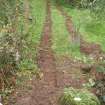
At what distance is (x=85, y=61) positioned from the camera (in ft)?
50.4

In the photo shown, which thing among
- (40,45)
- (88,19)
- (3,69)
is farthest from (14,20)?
(88,19)

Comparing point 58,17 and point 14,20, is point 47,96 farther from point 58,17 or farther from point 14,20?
point 58,17

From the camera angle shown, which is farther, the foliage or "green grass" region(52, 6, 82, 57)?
"green grass" region(52, 6, 82, 57)

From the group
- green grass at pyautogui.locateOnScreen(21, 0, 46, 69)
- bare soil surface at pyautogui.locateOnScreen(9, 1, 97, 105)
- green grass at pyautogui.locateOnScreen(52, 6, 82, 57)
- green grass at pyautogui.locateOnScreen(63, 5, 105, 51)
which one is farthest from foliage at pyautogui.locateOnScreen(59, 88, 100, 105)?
green grass at pyautogui.locateOnScreen(63, 5, 105, 51)

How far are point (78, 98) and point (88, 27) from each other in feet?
47.6

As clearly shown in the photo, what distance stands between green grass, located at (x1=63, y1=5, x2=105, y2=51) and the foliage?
337 inches

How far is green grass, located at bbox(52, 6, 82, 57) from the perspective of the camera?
1702 cm

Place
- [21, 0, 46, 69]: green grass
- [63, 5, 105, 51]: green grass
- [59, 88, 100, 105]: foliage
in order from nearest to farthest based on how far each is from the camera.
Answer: [59, 88, 100, 105]: foliage
[21, 0, 46, 69]: green grass
[63, 5, 105, 51]: green grass

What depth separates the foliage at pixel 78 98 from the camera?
9.55m

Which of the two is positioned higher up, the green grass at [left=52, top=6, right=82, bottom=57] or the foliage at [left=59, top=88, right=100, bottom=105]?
the green grass at [left=52, top=6, right=82, bottom=57]

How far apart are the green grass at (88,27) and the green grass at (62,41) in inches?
43.9

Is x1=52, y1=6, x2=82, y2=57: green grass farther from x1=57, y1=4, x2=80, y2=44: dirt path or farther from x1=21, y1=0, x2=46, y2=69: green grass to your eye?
x1=21, y1=0, x2=46, y2=69: green grass

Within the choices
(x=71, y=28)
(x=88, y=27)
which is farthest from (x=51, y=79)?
(x=88, y=27)

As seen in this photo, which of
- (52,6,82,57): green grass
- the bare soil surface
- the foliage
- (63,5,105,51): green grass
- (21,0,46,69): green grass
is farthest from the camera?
(63,5,105,51): green grass
